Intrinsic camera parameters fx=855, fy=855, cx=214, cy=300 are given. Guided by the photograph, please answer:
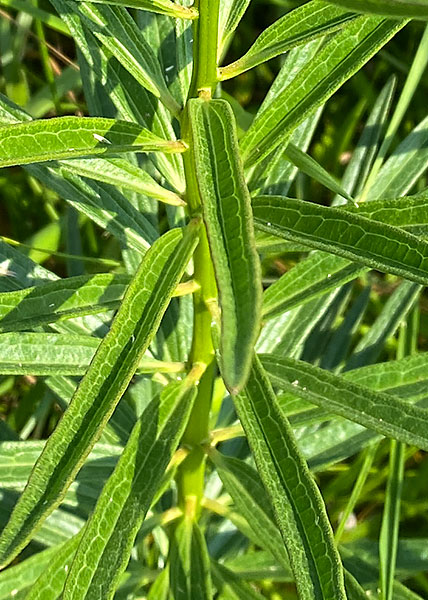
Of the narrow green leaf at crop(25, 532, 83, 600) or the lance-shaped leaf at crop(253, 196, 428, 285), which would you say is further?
the narrow green leaf at crop(25, 532, 83, 600)

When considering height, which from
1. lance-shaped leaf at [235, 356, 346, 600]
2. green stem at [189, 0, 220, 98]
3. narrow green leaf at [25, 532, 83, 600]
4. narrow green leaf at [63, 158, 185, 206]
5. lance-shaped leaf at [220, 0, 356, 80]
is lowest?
narrow green leaf at [25, 532, 83, 600]

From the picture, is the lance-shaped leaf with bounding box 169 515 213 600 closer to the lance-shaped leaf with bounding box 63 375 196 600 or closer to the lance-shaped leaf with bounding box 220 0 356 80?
the lance-shaped leaf with bounding box 63 375 196 600

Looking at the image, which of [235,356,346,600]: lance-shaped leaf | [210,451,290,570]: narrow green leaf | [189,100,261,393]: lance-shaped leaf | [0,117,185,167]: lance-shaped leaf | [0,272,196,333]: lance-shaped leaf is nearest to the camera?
[189,100,261,393]: lance-shaped leaf

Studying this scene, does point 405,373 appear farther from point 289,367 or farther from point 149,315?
point 149,315

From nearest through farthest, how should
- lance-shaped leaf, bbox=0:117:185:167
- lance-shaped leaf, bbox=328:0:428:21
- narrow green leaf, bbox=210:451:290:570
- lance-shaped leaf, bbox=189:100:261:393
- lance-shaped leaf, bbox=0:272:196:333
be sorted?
1. lance-shaped leaf, bbox=328:0:428:21
2. lance-shaped leaf, bbox=189:100:261:393
3. lance-shaped leaf, bbox=0:117:185:167
4. lance-shaped leaf, bbox=0:272:196:333
5. narrow green leaf, bbox=210:451:290:570

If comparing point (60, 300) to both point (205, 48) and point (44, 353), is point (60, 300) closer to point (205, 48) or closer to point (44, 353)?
point (44, 353)

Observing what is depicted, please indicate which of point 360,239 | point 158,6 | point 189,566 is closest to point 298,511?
point 360,239

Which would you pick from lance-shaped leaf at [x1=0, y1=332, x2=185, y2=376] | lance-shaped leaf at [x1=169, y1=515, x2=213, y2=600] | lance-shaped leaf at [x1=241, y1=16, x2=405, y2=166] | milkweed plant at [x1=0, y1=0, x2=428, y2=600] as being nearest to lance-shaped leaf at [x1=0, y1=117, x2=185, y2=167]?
milkweed plant at [x1=0, y1=0, x2=428, y2=600]
